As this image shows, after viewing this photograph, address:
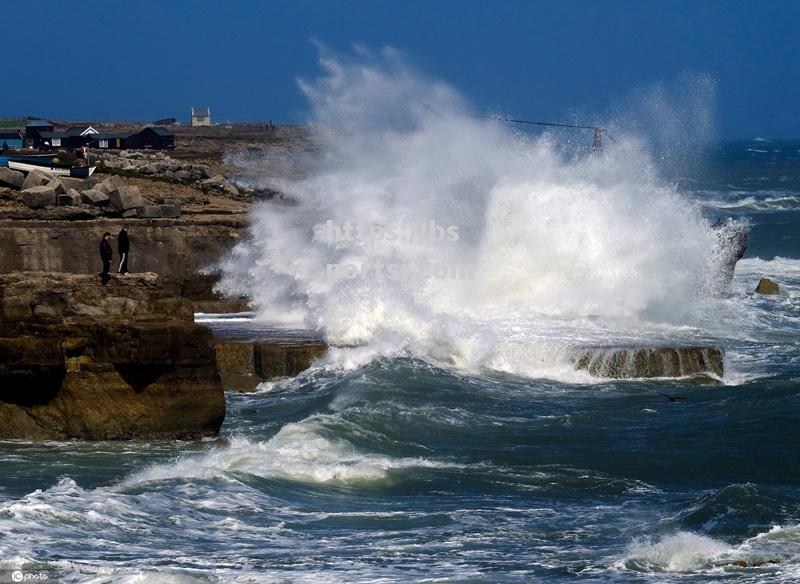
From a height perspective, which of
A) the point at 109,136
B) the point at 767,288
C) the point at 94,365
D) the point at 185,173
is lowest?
the point at 94,365

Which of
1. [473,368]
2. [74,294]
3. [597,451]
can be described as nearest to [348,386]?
[473,368]

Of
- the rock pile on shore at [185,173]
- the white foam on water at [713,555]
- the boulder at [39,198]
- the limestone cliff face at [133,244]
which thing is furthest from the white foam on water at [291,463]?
the rock pile on shore at [185,173]

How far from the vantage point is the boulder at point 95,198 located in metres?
24.4

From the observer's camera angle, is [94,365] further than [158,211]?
No

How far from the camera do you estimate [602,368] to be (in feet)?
57.9

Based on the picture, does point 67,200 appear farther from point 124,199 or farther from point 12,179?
point 12,179

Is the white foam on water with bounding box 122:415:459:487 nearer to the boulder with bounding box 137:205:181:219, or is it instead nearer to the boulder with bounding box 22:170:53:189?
the boulder with bounding box 137:205:181:219

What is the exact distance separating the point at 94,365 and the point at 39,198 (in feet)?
41.3

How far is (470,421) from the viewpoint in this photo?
49.1 feet

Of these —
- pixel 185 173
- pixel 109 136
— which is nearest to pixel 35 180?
pixel 185 173

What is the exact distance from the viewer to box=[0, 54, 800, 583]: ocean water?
32.0 ft

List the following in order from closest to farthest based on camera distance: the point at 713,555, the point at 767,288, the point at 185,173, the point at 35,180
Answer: the point at 713,555 < the point at 35,180 < the point at 767,288 < the point at 185,173

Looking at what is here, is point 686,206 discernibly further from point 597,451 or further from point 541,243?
point 597,451

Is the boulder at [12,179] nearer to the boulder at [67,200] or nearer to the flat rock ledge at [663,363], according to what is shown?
the boulder at [67,200]
